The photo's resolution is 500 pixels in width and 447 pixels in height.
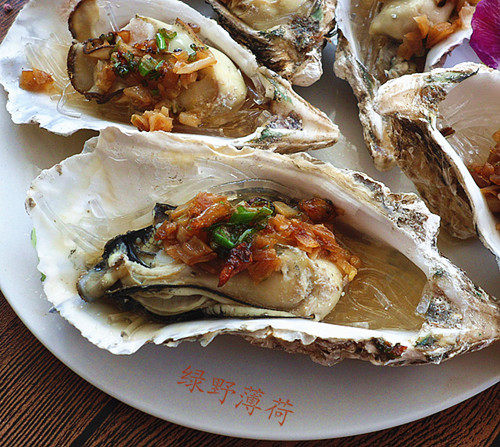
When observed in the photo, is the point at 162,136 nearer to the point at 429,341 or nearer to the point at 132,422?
the point at 132,422

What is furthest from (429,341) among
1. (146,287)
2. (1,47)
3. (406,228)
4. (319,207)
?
(1,47)

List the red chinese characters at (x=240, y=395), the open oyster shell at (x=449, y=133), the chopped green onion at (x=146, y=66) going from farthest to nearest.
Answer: the chopped green onion at (x=146, y=66) → the open oyster shell at (x=449, y=133) → the red chinese characters at (x=240, y=395)

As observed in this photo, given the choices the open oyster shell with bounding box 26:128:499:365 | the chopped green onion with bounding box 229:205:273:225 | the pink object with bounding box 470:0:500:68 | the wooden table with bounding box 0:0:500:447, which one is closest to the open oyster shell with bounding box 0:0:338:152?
the open oyster shell with bounding box 26:128:499:365

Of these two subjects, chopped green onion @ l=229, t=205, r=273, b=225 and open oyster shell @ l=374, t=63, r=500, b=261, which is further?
open oyster shell @ l=374, t=63, r=500, b=261

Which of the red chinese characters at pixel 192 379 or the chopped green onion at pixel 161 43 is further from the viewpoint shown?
the chopped green onion at pixel 161 43

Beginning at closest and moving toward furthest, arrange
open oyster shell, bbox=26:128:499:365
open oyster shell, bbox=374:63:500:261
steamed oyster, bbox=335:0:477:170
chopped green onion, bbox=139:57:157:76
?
open oyster shell, bbox=26:128:499:365 < open oyster shell, bbox=374:63:500:261 < chopped green onion, bbox=139:57:157:76 < steamed oyster, bbox=335:0:477:170

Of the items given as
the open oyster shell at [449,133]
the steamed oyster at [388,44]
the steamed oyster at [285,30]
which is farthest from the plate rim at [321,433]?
the steamed oyster at [285,30]

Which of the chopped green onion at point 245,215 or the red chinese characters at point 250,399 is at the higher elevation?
the chopped green onion at point 245,215

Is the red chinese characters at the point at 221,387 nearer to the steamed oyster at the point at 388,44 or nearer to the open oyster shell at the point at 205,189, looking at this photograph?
the open oyster shell at the point at 205,189

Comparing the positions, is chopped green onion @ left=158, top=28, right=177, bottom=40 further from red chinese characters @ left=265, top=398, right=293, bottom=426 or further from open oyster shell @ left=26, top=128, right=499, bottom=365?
red chinese characters @ left=265, top=398, right=293, bottom=426
